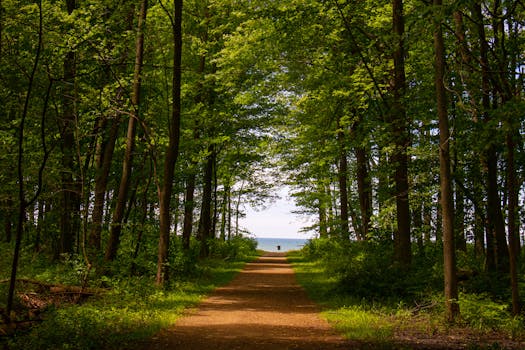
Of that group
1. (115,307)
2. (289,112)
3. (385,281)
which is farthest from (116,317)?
(289,112)

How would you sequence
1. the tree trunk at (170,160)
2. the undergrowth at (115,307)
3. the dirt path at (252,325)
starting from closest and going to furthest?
the undergrowth at (115,307) → the dirt path at (252,325) → the tree trunk at (170,160)

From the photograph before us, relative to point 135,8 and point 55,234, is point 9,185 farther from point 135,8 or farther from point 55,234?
point 135,8

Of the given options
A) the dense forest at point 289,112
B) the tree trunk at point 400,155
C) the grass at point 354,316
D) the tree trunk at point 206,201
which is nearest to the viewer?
the grass at point 354,316

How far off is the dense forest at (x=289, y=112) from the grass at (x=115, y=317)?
3.02 ft

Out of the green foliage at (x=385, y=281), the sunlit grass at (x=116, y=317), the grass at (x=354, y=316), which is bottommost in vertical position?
the grass at (x=354, y=316)

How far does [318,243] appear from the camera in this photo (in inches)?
1231

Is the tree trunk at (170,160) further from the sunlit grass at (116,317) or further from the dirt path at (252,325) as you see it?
the dirt path at (252,325)

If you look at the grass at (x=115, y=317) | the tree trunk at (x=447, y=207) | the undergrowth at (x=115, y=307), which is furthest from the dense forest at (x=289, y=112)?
the grass at (x=115, y=317)

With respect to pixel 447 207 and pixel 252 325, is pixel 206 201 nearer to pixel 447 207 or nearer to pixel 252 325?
pixel 252 325

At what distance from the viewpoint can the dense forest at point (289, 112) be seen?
11172 mm

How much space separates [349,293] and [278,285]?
437cm

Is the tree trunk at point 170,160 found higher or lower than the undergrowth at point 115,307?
higher

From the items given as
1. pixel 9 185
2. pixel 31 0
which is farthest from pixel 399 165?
pixel 31 0

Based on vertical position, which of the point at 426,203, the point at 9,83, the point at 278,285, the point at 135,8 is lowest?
the point at 278,285
